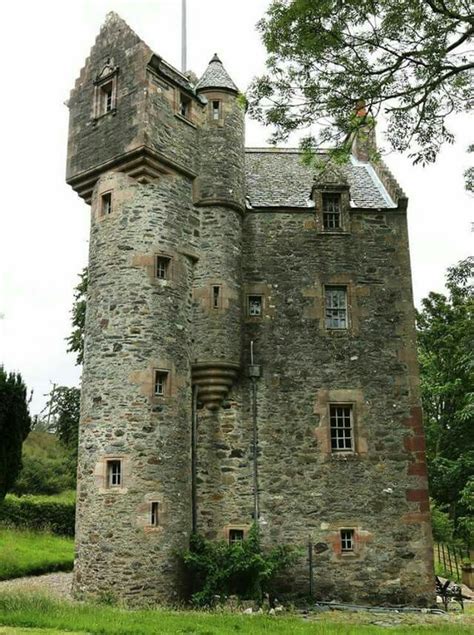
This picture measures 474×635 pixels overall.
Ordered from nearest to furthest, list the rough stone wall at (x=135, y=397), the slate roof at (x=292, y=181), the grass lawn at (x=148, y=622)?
the grass lawn at (x=148, y=622), the rough stone wall at (x=135, y=397), the slate roof at (x=292, y=181)

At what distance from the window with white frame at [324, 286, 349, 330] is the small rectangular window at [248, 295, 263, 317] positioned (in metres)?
1.93

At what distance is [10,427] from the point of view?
18641mm

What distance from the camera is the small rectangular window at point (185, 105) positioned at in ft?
63.3

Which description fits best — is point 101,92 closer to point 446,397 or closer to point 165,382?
point 165,382

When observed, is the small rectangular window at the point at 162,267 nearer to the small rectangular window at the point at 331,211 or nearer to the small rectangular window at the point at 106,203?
the small rectangular window at the point at 106,203

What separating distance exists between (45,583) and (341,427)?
9.76 metres

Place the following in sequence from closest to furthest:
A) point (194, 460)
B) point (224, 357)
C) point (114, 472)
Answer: point (114, 472) → point (194, 460) → point (224, 357)

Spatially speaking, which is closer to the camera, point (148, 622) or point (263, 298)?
point (148, 622)

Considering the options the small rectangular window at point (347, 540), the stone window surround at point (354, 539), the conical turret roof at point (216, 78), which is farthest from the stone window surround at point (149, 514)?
the conical turret roof at point (216, 78)

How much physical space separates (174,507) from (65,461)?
63.7 ft

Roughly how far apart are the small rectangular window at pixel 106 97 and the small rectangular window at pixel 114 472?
9.68m

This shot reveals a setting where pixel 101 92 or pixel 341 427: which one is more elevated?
pixel 101 92

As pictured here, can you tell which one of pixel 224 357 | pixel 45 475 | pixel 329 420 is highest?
pixel 224 357

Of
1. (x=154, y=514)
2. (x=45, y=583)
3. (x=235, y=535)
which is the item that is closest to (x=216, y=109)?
(x=154, y=514)
